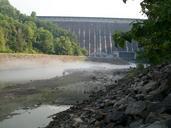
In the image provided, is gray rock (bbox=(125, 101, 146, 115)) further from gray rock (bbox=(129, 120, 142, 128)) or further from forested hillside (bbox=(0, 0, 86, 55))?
forested hillside (bbox=(0, 0, 86, 55))

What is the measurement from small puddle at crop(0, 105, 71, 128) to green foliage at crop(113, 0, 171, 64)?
968cm

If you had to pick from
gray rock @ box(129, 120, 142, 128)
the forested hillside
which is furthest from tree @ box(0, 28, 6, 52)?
gray rock @ box(129, 120, 142, 128)

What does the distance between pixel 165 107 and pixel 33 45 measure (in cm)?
12117

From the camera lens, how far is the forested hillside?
118 m

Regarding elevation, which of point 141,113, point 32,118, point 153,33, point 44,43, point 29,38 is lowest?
point 32,118

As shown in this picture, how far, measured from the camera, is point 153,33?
17.7 metres

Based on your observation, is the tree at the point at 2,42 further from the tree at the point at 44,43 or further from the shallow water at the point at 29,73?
the tree at the point at 44,43

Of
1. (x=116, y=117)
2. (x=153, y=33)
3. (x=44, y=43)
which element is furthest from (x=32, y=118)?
(x=44, y=43)

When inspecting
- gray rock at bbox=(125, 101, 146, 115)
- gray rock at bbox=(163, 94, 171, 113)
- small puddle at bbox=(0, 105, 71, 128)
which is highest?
gray rock at bbox=(163, 94, 171, 113)

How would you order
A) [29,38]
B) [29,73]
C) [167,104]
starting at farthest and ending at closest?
[29,38], [29,73], [167,104]

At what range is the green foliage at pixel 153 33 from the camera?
1628cm

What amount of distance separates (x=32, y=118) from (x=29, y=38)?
9976 cm

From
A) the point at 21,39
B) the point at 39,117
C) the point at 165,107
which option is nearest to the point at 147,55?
the point at 165,107

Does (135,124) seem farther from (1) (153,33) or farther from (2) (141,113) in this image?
(1) (153,33)
